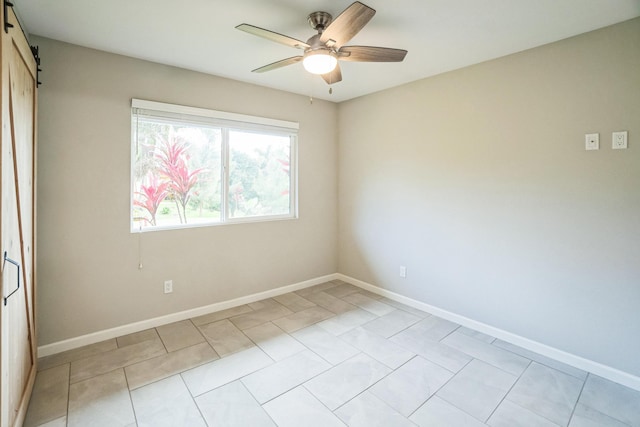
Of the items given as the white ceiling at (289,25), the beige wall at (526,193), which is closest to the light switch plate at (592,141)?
the beige wall at (526,193)

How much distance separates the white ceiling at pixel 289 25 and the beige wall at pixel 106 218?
0.23 m

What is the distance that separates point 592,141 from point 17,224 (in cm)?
382

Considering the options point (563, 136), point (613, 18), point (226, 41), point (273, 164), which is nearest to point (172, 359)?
point (273, 164)

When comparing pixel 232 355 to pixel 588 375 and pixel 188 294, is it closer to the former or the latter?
pixel 188 294

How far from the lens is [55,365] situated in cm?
227

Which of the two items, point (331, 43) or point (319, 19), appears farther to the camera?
point (319, 19)

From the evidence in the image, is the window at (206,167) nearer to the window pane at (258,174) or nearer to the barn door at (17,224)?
the window pane at (258,174)

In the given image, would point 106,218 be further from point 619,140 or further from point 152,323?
point 619,140

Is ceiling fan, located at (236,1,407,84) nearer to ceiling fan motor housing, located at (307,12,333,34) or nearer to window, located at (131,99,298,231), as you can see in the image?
ceiling fan motor housing, located at (307,12,333,34)

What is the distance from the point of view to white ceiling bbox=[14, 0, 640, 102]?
191 centimetres

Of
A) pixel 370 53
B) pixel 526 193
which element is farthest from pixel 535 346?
pixel 370 53

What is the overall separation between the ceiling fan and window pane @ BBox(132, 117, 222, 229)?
1.41 metres

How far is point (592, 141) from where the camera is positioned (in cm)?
222

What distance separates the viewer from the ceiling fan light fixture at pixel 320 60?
1.91 meters
